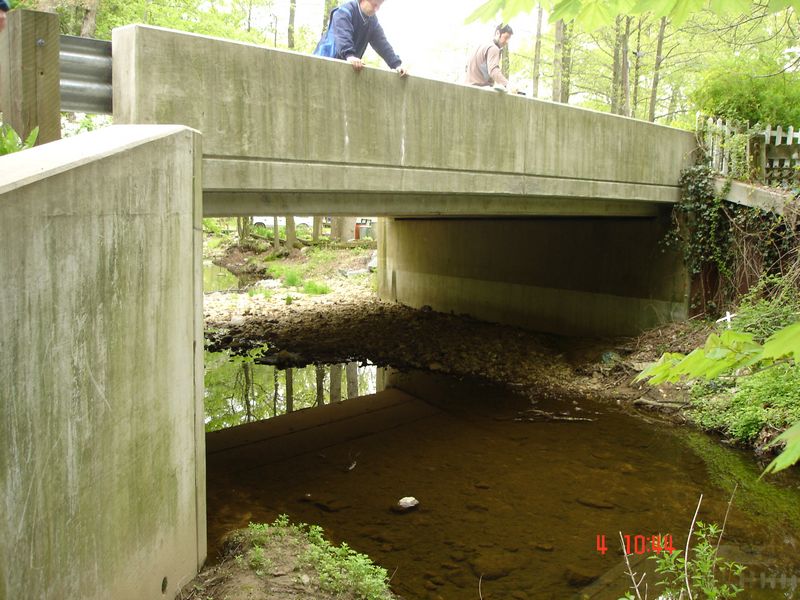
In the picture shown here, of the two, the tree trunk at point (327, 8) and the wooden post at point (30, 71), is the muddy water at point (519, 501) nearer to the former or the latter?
the wooden post at point (30, 71)

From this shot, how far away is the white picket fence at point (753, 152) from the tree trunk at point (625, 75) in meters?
7.16

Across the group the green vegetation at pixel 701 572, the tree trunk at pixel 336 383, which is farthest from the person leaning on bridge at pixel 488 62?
the green vegetation at pixel 701 572

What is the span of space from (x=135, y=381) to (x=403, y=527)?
10.4 feet

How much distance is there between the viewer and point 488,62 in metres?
8.33

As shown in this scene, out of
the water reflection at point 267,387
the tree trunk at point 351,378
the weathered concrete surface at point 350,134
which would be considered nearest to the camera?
the weathered concrete surface at point 350,134

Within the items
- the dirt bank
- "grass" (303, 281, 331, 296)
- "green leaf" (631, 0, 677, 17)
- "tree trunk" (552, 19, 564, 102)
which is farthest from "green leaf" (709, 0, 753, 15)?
"grass" (303, 281, 331, 296)

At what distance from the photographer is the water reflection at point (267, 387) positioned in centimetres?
966

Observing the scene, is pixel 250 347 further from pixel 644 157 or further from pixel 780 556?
pixel 780 556

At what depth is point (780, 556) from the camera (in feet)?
17.4

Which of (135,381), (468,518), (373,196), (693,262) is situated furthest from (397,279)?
(135,381)

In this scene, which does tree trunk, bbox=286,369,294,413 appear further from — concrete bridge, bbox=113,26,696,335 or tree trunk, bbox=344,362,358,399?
concrete bridge, bbox=113,26,696,335

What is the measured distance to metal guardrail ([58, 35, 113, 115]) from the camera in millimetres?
4539

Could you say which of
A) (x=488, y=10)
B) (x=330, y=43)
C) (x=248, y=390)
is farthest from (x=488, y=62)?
(x=488, y=10)
